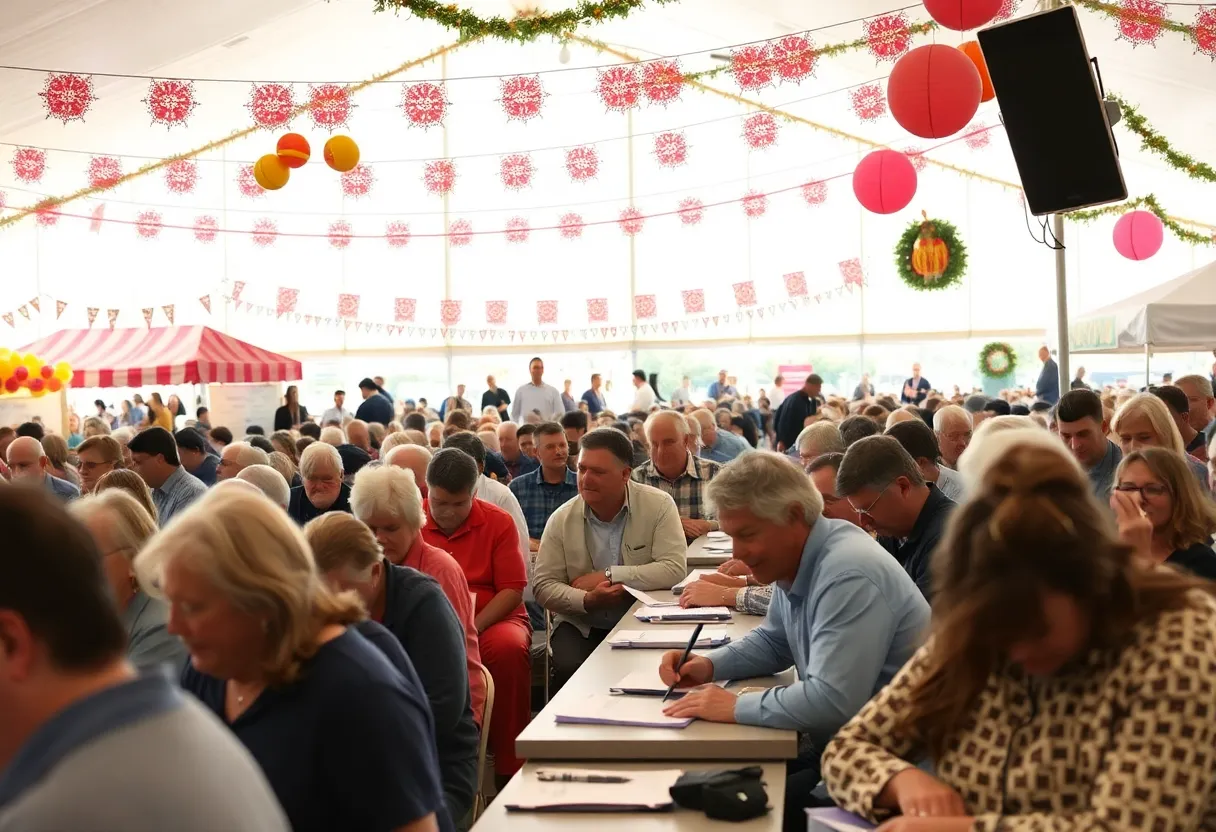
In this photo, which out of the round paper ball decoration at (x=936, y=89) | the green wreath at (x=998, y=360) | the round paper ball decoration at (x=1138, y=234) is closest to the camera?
the round paper ball decoration at (x=936, y=89)

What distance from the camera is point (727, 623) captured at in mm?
3928

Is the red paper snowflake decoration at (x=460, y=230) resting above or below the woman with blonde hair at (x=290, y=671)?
above

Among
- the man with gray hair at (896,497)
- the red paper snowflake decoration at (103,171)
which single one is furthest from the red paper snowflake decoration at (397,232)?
the man with gray hair at (896,497)

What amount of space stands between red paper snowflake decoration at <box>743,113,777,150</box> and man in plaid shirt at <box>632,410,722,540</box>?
10295 mm

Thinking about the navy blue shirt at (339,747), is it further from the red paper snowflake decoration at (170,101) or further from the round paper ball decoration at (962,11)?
the red paper snowflake decoration at (170,101)

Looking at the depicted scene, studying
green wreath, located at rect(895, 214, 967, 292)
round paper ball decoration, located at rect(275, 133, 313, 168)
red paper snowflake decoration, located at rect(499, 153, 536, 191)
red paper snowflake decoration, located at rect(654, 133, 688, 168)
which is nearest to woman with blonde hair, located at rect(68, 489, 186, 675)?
round paper ball decoration, located at rect(275, 133, 313, 168)

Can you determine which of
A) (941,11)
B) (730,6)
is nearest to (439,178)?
(730,6)

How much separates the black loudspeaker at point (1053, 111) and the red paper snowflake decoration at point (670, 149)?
1053cm

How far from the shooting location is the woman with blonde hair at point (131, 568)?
2793 mm

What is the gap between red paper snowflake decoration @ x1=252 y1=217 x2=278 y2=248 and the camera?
20.1 m

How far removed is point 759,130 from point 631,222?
14.5 ft

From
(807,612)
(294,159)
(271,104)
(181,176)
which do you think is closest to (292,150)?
(294,159)

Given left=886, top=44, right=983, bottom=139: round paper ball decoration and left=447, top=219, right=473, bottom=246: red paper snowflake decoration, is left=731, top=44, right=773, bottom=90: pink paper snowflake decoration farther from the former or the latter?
left=447, top=219, right=473, bottom=246: red paper snowflake decoration

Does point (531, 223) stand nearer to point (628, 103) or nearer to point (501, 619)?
point (628, 103)
